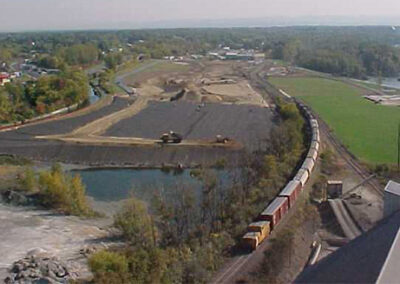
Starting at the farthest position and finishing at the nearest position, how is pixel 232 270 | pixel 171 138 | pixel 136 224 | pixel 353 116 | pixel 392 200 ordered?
pixel 353 116 → pixel 171 138 → pixel 136 224 → pixel 232 270 → pixel 392 200

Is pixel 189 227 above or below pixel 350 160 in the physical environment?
above

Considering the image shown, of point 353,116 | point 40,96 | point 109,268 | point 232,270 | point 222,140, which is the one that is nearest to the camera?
point 109,268

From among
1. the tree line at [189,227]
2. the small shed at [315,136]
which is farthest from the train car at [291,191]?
the small shed at [315,136]

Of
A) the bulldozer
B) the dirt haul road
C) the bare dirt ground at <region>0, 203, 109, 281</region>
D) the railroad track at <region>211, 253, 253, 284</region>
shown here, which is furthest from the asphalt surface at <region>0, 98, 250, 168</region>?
the railroad track at <region>211, 253, 253, 284</region>

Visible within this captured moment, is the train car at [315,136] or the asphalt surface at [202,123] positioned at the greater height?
the train car at [315,136]

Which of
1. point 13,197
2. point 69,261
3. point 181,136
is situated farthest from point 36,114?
point 69,261

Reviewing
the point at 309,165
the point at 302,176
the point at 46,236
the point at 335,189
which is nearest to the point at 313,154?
the point at 309,165

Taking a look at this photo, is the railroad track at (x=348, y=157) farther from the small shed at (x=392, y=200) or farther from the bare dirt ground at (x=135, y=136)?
the small shed at (x=392, y=200)

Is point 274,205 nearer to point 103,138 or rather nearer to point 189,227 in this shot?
point 189,227
